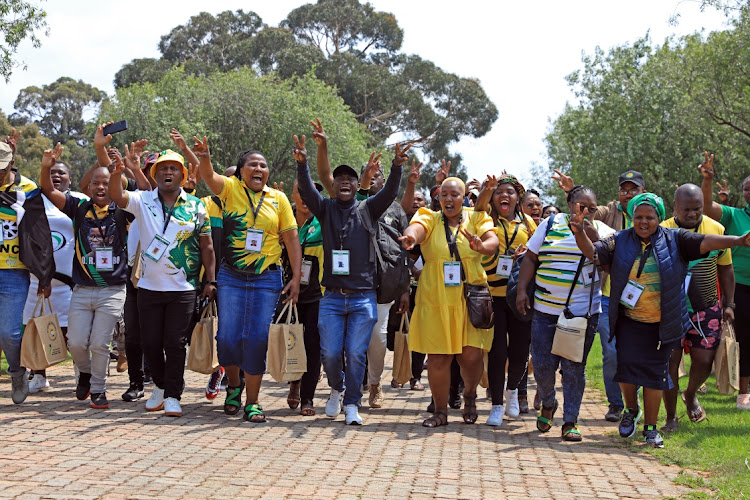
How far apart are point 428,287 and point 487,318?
599 mm

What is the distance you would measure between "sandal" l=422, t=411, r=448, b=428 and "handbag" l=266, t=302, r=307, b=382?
1.19m

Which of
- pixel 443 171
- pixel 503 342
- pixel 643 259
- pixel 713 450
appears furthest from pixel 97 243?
pixel 713 450

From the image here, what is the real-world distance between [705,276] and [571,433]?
7.05ft

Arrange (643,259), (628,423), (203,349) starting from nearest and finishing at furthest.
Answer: (643,259), (628,423), (203,349)

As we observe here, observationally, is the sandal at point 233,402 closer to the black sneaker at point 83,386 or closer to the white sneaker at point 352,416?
the white sneaker at point 352,416

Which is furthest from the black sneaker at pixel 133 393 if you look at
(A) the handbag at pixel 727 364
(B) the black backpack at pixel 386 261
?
(A) the handbag at pixel 727 364

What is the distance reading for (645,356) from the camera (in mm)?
7176

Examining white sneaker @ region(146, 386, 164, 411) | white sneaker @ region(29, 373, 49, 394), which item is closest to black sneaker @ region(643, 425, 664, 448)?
white sneaker @ region(146, 386, 164, 411)

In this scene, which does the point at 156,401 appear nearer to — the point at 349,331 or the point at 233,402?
the point at 233,402

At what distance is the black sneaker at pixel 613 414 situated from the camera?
8.62 m

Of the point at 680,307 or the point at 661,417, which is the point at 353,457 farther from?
the point at 661,417

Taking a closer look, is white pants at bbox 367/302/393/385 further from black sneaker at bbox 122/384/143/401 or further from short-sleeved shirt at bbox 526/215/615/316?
black sneaker at bbox 122/384/143/401

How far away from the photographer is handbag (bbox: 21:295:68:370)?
26.1 ft

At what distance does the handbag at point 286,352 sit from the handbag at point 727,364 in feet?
12.7
